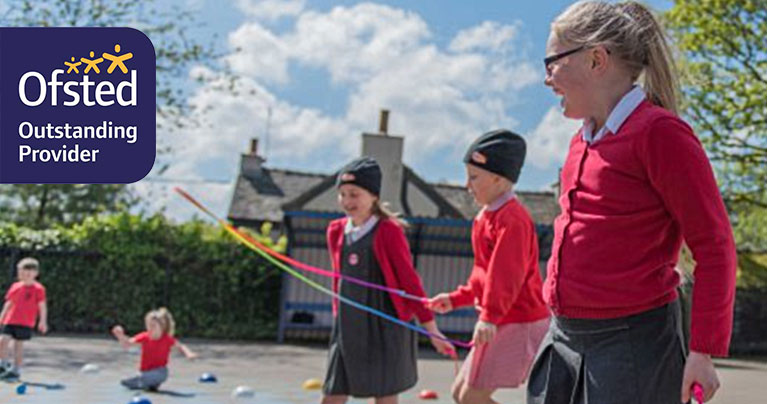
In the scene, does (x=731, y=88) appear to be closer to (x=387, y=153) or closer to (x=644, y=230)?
(x=387, y=153)

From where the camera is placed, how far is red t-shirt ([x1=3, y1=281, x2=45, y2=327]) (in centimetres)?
868

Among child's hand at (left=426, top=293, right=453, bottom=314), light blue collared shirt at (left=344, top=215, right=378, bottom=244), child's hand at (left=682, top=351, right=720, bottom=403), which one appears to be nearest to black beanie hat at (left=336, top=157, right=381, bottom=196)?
light blue collared shirt at (left=344, top=215, right=378, bottom=244)

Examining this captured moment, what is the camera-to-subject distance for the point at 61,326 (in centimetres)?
1567

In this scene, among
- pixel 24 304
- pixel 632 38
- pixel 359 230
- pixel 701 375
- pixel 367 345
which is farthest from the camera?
pixel 24 304

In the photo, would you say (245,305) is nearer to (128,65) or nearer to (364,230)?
(128,65)

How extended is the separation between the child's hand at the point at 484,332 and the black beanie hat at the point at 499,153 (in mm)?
897

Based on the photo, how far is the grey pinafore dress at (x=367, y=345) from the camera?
484 cm

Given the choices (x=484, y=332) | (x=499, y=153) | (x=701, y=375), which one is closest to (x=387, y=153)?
(x=499, y=153)

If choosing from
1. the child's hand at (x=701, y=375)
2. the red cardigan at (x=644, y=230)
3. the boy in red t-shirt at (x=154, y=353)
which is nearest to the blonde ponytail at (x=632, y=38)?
the red cardigan at (x=644, y=230)

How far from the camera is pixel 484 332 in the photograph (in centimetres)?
383

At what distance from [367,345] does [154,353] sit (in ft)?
12.3

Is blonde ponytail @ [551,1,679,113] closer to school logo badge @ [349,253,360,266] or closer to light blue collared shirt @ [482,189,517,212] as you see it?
light blue collared shirt @ [482,189,517,212]

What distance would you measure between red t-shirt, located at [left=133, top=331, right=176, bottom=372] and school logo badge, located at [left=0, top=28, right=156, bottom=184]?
1.52 m

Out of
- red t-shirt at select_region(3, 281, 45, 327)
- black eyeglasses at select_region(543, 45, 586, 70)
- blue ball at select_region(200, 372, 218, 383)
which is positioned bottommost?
blue ball at select_region(200, 372, 218, 383)
